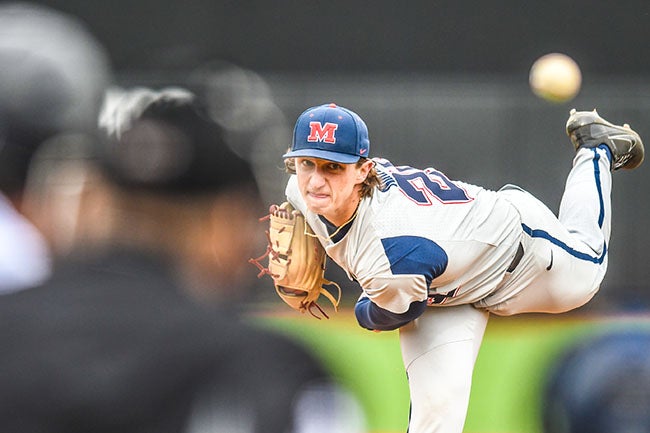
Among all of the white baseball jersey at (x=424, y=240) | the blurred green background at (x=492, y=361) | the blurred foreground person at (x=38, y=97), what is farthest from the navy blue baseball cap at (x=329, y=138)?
the blurred green background at (x=492, y=361)

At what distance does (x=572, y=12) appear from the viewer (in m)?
8.70

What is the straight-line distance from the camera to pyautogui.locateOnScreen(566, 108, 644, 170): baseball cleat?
5062 millimetres

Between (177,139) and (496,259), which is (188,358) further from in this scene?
(496,259)

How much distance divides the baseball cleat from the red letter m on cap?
133cm

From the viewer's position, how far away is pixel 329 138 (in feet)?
14.0

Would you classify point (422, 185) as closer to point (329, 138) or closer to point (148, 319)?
point (329, 138)

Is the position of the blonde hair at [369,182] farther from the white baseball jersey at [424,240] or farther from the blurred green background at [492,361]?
the blurred green background at [492,361]

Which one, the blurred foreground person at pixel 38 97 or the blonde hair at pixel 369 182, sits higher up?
the blurred foreground person at pixel 38 97

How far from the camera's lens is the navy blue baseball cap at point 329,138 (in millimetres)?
4250

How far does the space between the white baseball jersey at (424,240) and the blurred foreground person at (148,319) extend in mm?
2316

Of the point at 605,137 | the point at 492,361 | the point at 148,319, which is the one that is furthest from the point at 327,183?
the point at 492,361

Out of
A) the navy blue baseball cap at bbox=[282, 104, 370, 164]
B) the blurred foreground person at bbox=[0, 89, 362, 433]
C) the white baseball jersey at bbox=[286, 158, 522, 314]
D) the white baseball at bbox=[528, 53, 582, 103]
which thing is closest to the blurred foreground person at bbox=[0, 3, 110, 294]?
the blurred foreground person at bbox=[0, 89, 362, 433]

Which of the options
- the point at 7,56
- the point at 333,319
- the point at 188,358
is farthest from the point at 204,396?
the point at 333,319

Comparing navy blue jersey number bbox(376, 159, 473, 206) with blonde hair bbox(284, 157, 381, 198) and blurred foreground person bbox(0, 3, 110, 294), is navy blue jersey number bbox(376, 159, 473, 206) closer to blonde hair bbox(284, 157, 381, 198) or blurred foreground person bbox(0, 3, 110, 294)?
blonde hair bbox(284, 157, 381, 198)
